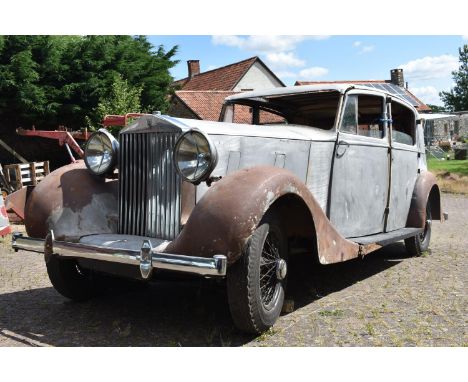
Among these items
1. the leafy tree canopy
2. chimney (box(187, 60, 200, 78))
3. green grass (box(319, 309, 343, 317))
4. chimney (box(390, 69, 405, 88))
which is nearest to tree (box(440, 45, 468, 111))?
chimney (box(390, 69, 405, 88))

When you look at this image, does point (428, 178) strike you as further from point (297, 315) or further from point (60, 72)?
point (60, 72)

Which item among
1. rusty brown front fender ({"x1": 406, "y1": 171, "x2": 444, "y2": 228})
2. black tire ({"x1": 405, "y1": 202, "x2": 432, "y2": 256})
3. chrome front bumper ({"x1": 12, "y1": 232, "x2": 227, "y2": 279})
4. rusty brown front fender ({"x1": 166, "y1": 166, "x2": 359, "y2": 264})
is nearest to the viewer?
chrome front bumper ({"x1": 12, "y1": 232, "x2": 227, "y2": 279})

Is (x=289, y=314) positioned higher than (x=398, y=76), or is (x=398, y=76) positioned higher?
(x=398, y=76)

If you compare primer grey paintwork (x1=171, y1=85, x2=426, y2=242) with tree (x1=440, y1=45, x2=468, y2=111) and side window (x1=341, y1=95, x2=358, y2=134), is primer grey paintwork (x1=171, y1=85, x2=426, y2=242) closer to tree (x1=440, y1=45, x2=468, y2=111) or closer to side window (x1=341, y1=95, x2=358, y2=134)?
side window (x1=341, y1=95, x2=358, y2=134)

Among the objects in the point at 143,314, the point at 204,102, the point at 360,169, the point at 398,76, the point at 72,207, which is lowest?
the point at 143,314

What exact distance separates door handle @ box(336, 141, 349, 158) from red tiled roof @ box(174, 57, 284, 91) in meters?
23.6

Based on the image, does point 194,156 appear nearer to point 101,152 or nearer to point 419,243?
point 101,152

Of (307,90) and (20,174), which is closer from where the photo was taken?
(307,90)

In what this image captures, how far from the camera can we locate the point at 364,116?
17.4 ft

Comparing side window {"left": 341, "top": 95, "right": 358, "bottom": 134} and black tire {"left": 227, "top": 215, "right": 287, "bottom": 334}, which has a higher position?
side window {"left": 341, "top": 95, "right": 358, "bottom": 134}

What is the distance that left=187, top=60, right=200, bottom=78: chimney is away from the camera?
115 feet

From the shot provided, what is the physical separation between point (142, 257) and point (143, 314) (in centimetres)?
109

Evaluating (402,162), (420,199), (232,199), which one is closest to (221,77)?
(420,199)

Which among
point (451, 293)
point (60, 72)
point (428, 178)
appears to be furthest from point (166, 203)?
point (60, 72)
